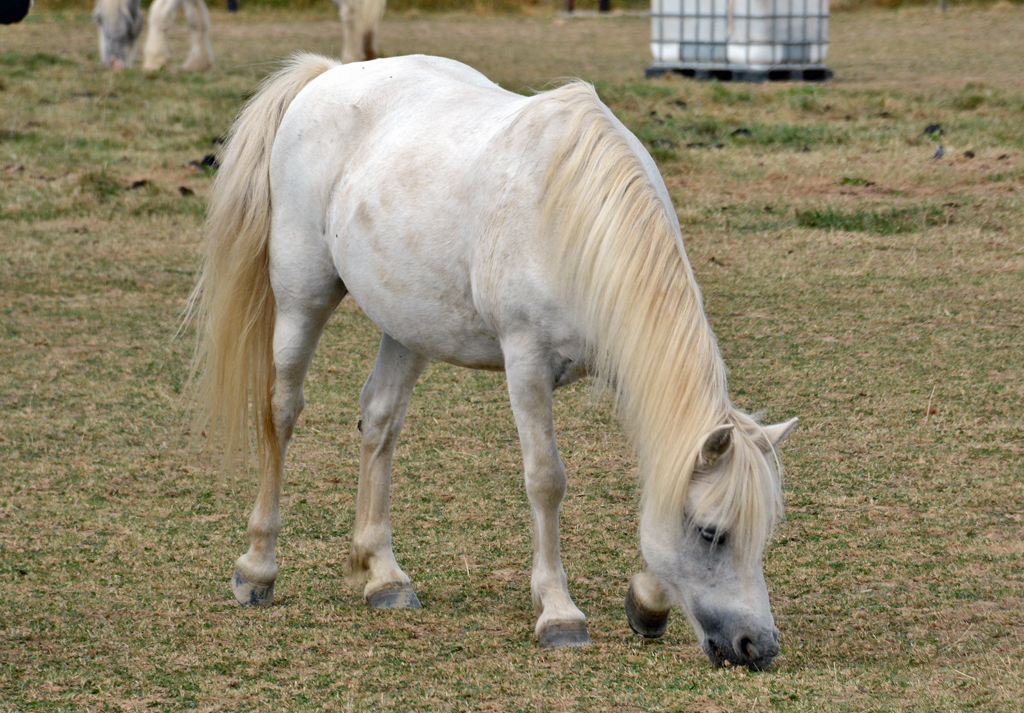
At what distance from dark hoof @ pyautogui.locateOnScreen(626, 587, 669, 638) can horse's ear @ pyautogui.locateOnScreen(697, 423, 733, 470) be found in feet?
1.64

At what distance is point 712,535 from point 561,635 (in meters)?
0.55

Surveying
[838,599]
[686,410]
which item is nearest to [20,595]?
[686,410]

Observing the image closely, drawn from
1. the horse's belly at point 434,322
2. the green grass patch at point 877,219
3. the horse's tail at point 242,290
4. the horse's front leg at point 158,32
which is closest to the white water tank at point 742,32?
the horse's front leg at point 158,32

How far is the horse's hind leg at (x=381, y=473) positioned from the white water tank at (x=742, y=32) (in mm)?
10304

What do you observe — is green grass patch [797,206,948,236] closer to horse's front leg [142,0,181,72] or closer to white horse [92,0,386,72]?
white horse [92,0,386,72]

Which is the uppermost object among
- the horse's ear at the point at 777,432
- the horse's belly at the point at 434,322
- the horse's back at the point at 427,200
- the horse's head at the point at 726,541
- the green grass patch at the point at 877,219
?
the horse's back at the point at 427,200

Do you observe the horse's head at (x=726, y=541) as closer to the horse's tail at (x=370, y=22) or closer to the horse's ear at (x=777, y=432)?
the horse's ear at (x=777, y=432)

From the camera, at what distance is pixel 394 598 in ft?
11.8

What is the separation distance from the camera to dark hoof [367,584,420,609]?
11.8 feet

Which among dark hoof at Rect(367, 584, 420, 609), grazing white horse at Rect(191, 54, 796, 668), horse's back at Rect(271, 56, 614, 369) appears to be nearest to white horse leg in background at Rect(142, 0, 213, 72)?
grazing white horse at Rect(191, 54, 796, 668)

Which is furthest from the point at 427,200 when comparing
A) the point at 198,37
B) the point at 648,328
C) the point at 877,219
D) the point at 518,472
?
the point at 198,37

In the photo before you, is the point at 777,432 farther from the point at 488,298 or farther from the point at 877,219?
the point at 877,219

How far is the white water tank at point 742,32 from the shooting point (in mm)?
13281

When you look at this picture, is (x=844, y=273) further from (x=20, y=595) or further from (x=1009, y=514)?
(x=20, y=595)
